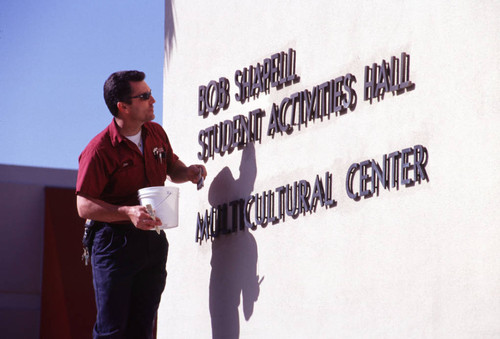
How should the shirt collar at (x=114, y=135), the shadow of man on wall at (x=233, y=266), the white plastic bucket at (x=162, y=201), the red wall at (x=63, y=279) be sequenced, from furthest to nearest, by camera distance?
the red wall at (x=63, y=279), the shadow of man on wall at (x=233, y=266), the shirt collar at (x=114, y=135), the white plastic bucket at (x=162, y=201)

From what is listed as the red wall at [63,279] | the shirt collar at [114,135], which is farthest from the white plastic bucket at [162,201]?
the red wall at [63,279]

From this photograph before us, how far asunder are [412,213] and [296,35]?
4.69ft

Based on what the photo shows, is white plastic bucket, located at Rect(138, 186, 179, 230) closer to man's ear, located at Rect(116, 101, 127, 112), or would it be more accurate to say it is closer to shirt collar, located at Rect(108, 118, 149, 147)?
shirt collar, located at Rect(108, 118, 149, 147)

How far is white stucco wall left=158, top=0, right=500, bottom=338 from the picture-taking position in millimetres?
3670

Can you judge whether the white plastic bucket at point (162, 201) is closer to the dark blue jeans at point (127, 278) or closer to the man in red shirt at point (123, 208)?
the man in red shirt at point (123, 208)

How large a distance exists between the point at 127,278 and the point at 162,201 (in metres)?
0.51

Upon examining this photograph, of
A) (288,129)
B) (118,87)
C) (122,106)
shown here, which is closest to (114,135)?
(122,106)

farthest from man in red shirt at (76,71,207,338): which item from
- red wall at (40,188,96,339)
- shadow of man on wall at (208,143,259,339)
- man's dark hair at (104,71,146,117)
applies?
red wall at (40,188,96,339)

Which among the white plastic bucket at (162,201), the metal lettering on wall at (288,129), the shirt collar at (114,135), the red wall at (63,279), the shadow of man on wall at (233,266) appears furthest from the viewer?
the red wall at (63,279)

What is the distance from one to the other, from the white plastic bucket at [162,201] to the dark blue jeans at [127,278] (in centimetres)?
27

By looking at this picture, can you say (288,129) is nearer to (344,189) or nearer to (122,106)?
(344,189)

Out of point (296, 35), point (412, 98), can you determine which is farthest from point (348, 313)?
point (296, 35)

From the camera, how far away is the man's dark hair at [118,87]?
5.05 metres

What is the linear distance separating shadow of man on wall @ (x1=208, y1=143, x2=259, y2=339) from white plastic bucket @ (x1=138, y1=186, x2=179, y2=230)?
22.7 inches
